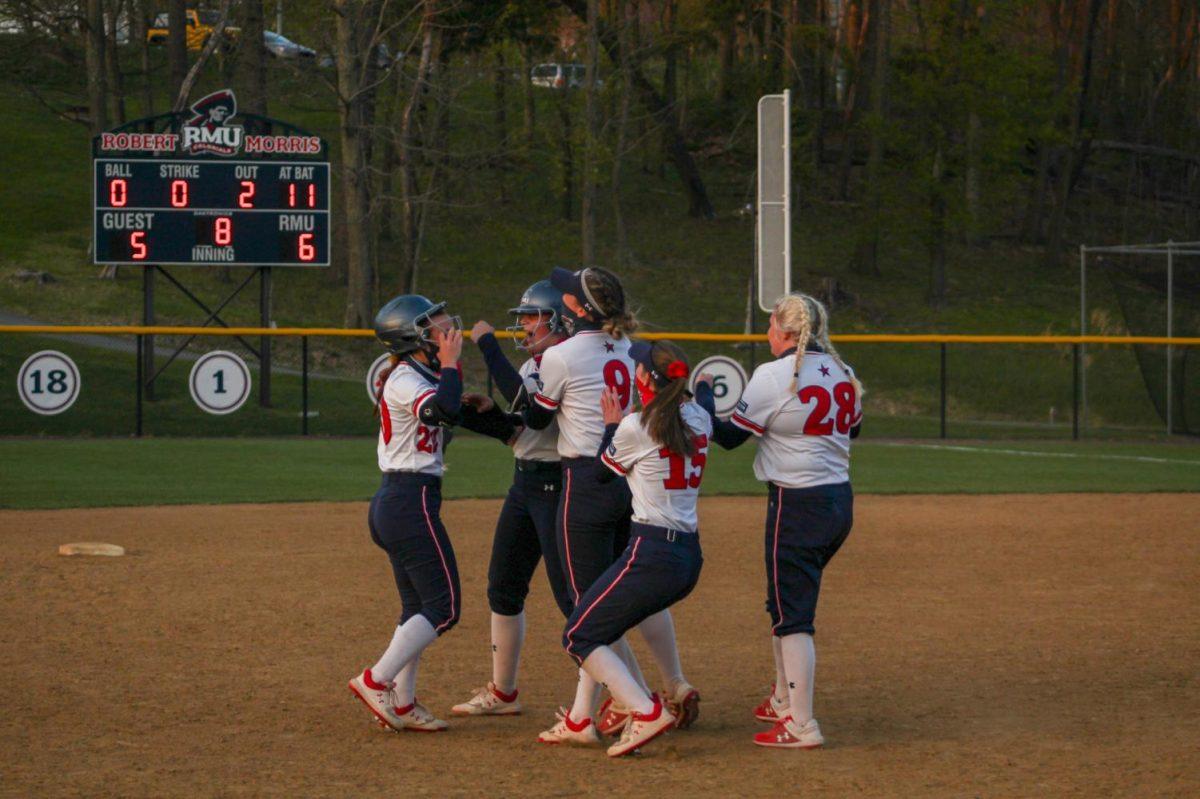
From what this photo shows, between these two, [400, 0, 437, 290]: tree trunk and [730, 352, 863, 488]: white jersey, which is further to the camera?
[400, 0, 437, 290]: tree trunk

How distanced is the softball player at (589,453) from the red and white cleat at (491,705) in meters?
0.47

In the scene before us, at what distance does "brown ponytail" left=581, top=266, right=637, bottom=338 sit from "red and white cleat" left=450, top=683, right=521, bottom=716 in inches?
68.7

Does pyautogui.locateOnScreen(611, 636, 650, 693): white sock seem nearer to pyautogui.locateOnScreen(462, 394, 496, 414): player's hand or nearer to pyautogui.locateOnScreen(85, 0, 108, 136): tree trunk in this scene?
pyautogui.locateOnScreen(462, 394, 496, 414): player's hand

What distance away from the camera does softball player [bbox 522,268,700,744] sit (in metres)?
6.28

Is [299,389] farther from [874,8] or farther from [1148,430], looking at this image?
[874,8]

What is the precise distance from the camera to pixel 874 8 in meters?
47.4

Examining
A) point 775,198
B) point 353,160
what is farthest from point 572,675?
point 353,160

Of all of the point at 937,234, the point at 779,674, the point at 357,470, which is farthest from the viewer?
the point at 937,234

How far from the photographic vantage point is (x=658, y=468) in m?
5.97

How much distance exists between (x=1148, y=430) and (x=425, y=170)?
27.1 m

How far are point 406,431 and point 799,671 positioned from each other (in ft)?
6.44

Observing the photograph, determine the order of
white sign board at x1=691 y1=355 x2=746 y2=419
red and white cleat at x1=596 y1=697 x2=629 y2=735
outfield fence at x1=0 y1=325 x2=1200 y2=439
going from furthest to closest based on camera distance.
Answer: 1. white sign board at x1=691 y1=355 x2=746 y2=419
2. outfield fence at x1=0 y1=325 x2=1200 y2=439
3. red and white cleat at x1=596 y1=697 x2=629 y2=735

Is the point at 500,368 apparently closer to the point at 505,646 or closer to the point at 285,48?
the point at 505,646

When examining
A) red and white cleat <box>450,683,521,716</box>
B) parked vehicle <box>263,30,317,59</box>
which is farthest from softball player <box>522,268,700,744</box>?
parked vehicle <box>263,30,317,59</box>
